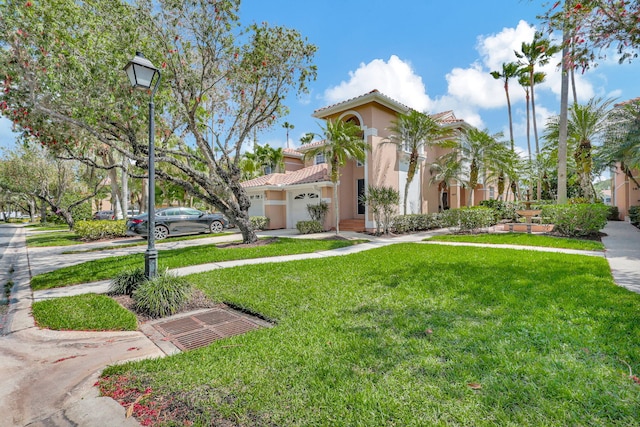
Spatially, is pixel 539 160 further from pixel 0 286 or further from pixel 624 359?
pixel 0 286

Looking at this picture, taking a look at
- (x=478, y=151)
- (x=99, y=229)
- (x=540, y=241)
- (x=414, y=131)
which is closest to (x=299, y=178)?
(x=414, y=131)

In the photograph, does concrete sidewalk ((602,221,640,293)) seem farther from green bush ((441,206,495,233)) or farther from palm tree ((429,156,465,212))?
palm tree ((429,156,465,212))

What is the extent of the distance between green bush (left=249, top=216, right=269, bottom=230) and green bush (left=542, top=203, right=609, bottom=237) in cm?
1500

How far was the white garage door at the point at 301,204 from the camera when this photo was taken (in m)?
19.3

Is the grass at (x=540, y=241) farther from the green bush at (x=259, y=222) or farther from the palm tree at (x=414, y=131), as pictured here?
the green bush at (x=259, y=222)

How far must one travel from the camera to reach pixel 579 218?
11.6 m

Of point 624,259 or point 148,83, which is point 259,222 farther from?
point 624,259

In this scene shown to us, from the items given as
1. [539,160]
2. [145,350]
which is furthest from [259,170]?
[145,350]

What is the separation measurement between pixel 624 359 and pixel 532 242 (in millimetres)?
9105

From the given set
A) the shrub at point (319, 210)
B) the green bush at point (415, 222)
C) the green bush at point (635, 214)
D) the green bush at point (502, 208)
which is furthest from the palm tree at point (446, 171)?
the green bush at point (635, 214)

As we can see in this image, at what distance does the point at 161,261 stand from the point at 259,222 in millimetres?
11096

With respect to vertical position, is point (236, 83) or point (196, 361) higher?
point (236, 83)

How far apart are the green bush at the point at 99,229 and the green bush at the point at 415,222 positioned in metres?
14.0

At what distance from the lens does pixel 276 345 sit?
11.4ft
